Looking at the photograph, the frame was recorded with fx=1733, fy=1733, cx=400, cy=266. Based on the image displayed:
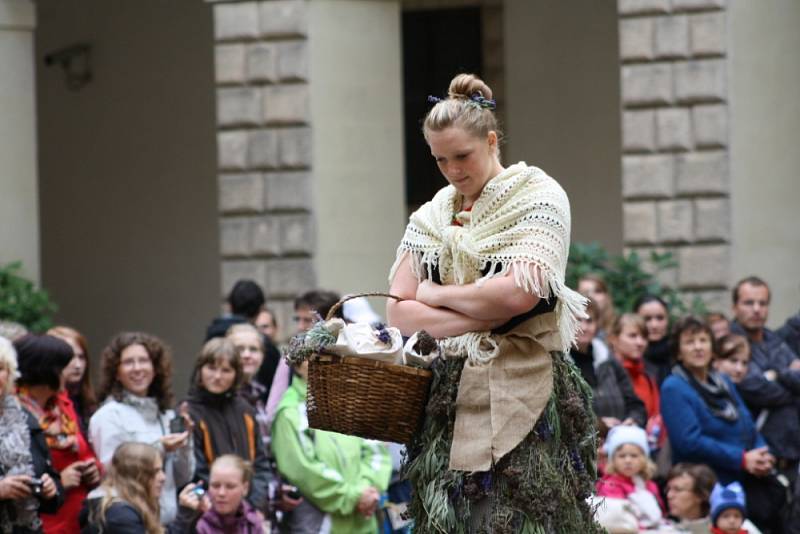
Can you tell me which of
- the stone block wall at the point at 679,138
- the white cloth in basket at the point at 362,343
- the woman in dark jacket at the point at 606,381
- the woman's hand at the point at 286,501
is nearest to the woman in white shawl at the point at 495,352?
the white cloth in basket at the point at 362,343

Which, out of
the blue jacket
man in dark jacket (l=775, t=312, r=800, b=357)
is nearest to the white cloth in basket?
the blue jacket

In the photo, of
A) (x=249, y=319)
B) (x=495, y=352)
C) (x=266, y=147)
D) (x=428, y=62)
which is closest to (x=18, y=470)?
(x=495, y=352)

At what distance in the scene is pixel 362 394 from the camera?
5.50 meters

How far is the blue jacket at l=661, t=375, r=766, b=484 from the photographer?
389 inches

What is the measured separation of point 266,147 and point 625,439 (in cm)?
600

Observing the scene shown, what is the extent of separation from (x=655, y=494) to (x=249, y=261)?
5.91 metres

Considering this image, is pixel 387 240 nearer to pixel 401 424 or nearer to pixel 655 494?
pixel 655 494

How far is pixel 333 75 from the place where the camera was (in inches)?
572

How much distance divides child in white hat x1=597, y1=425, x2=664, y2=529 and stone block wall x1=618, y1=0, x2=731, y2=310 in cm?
398

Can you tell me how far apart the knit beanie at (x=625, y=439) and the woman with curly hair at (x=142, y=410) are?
2.27 m

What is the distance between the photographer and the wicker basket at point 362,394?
5.49 m

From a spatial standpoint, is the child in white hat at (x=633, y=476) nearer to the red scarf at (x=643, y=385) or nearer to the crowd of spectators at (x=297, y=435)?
the crowd of spectators at (x=297, y=435)

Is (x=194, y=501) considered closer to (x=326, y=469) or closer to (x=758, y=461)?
(x=326, y=469)

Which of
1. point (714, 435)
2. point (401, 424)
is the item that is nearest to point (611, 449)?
point (714, 435)
